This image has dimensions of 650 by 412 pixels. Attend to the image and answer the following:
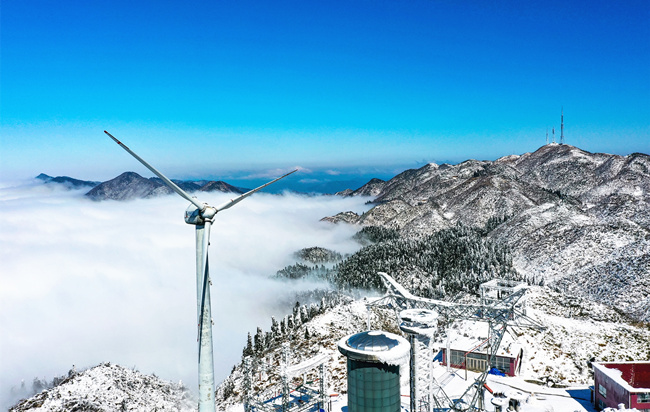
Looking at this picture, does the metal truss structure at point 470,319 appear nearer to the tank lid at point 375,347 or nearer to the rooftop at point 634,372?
the tank lid at point 375,347

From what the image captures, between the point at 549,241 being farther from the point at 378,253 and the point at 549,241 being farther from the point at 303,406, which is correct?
the point at 303,406

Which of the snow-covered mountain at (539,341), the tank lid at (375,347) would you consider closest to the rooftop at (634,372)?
the snow-covered mountain at (539,341)

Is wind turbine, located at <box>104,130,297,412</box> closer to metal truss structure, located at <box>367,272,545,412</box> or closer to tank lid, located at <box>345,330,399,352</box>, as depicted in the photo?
tank lid, located at <box>345,330,399,352</box>

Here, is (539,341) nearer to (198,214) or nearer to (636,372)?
(636,372)

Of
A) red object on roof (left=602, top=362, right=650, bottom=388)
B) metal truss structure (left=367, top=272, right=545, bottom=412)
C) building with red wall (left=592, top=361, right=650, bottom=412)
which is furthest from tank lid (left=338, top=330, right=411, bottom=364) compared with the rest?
red object on roof (left=602, top=362, right=650, bottom=388)

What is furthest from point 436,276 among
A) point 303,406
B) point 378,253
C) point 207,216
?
point 207,216

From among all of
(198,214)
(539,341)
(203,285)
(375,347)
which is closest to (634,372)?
(539,341)
